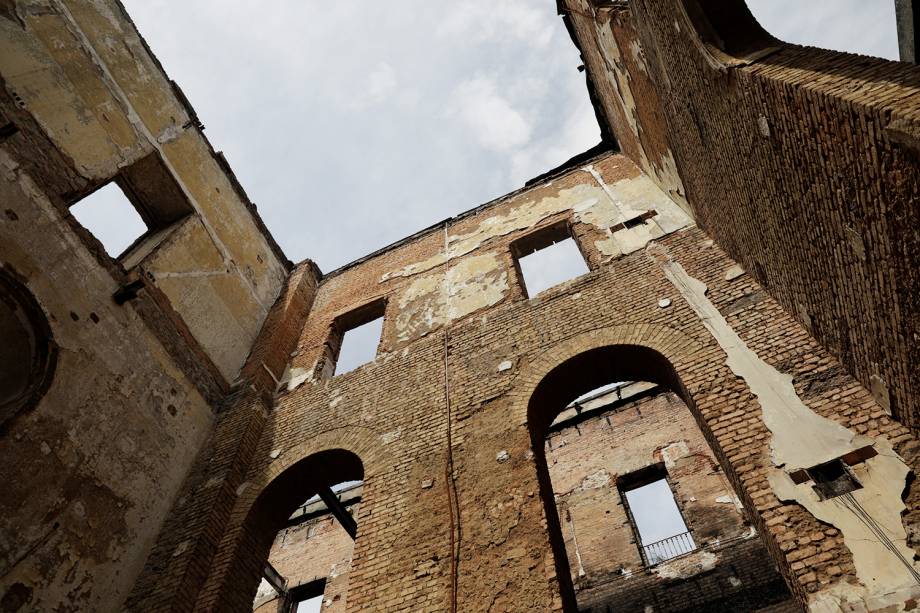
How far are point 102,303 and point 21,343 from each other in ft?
3.37

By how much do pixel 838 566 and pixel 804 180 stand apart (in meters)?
2.44

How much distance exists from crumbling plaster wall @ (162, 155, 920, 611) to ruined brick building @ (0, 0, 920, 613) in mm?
26

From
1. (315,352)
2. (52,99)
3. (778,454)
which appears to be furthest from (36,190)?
(778,454)

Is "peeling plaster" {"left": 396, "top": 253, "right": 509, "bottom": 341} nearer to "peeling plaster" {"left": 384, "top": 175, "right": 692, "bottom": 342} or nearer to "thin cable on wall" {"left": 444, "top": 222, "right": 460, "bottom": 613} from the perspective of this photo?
"peeling plaster" {"left": 384, "top": 175, "right": 692, "bottom": 342}

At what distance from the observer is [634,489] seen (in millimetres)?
10898

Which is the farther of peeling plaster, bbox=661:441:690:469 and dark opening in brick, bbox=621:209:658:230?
peeling plaster, bbox=661:441:690:469

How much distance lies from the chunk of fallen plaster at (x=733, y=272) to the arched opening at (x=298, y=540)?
14.8ft

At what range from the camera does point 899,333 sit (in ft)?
10.6

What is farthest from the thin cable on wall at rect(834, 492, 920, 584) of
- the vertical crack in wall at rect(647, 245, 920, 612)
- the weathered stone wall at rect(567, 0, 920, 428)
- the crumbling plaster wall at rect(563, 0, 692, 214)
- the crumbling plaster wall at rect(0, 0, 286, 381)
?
the crumbling plaster wall at rect(0, 0, 286, 381)

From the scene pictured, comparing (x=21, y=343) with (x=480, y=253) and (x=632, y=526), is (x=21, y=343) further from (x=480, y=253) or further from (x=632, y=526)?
(x=632, y=526)

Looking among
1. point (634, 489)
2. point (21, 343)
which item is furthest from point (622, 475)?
point (21, 343)

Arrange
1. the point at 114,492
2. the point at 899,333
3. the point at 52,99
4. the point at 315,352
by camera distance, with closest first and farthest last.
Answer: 1. the point at 899,333
2. the point at 114,492
3. the point at 52,99
4. the point at 315,352

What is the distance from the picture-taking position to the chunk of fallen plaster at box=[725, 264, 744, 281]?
18.2ft

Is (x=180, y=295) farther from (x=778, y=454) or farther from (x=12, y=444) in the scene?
(x=778, y=454)
